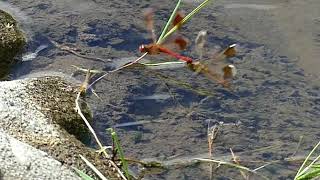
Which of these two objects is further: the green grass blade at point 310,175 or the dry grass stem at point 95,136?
the dry grass stem at point 95,136

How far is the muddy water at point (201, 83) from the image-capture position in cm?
271

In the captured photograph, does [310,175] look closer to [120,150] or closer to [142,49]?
[120,150]

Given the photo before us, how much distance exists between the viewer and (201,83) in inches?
118

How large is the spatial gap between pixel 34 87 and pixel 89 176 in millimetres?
708

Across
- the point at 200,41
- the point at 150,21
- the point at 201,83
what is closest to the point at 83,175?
the point at 201,83

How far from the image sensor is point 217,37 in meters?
3.29

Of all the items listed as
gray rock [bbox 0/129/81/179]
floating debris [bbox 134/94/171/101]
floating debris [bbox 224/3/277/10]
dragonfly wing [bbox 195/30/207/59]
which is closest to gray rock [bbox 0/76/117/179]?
gray rock [bbox 0/129/81/179]

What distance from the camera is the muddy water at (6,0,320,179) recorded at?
271 cm

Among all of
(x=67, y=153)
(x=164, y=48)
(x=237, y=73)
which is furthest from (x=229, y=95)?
(x=67, y=153)

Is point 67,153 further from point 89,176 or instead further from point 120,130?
point 120,130

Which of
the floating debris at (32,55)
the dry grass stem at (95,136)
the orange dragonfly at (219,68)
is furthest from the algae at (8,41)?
the orange dragonfly at (219,68)

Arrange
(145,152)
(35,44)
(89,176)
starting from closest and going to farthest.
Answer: (89,176) < (145,152) < (35,44)

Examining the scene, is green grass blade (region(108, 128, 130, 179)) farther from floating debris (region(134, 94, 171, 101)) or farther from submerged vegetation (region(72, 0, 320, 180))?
floating debris (region(134, 94, 171, 101))

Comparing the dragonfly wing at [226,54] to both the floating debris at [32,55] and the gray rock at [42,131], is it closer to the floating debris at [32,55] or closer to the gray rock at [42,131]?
the gray rock at [42,131]
